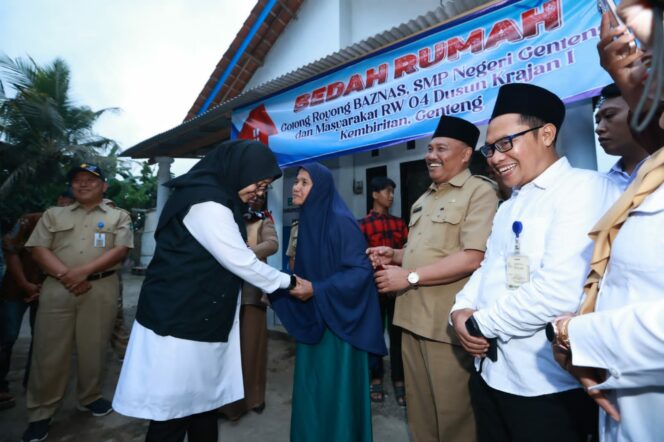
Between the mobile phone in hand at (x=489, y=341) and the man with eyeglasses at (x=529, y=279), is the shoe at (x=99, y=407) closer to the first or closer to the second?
the man with eyeglasses at (x=529, y=279)

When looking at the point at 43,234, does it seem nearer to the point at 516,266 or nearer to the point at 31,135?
the point at 516,266

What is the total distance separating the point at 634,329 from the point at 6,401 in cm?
426

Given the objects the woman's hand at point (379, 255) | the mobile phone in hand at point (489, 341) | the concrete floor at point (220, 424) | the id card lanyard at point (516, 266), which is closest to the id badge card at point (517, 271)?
the id card lanyard at point (516, 266)

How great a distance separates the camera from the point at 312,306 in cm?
209

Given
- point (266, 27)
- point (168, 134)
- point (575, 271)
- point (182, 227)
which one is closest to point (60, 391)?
point (182, 227)

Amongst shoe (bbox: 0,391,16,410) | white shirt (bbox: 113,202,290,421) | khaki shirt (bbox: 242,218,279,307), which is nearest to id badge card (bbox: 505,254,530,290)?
white shirt (bbox: 113,202,290,421)

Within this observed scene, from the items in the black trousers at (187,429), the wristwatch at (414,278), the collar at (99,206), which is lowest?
the black trousers at (187,429)

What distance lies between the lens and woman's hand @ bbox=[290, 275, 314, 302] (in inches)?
77.7

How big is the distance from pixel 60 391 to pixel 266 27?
556 cm

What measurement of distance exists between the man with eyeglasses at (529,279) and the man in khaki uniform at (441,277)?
0.29 meters

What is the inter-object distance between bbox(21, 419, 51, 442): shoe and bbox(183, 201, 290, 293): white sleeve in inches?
84.7

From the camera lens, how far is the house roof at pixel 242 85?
2959mm

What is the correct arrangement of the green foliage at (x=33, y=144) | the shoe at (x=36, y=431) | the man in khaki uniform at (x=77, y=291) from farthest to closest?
the green foliage at (x=33, y=144) → the man in khaki uniform at (x=77, y=291) → the shoe at (x=36, y=431)

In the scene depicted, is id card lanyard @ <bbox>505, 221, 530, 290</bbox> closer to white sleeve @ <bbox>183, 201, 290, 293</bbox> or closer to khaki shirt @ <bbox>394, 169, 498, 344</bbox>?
khaki shirt @ <bbox>394, 169, 498, 344</bbox>
